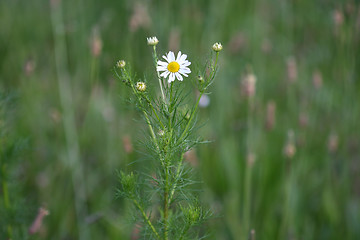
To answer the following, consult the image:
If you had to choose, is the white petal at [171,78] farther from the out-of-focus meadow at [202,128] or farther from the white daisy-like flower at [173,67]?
the out-of-focus meadow at [202,128]

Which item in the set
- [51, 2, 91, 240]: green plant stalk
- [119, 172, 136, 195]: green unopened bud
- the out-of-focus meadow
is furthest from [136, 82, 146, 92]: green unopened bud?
[51, 2, 91, 240]: green plant stalk

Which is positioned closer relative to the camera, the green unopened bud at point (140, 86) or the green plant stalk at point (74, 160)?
the green unopened bud at point (140, 86)

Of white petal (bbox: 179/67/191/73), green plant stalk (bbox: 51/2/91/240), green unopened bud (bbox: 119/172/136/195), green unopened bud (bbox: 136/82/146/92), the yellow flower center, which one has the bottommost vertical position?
green unopened bud (bbox: 119/172/136/195)

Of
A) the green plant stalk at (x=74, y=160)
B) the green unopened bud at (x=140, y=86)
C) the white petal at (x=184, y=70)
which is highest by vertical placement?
the green plant stalk at (x=74, y=160)

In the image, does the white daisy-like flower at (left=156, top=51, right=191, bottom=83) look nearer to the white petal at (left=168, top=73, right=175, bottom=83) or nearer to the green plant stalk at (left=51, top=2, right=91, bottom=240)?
the white petal at (left=168, top=73, right=175, bottom=83)

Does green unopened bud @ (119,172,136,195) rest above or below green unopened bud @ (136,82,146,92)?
below

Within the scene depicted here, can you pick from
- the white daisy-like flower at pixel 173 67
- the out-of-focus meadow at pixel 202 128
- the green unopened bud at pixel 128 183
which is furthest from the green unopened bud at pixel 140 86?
the out-of-focus meadow at pixel 202 128

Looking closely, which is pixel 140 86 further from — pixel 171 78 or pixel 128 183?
pixel 128 183

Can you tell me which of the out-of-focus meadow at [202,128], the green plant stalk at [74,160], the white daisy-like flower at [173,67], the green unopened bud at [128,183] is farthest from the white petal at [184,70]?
the green plant stalk at [74,160]

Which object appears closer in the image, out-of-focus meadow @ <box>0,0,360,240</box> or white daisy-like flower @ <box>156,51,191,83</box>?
white daisy-like flower @ <box>156,51,191,83</box>

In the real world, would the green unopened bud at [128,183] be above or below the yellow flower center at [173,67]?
below
